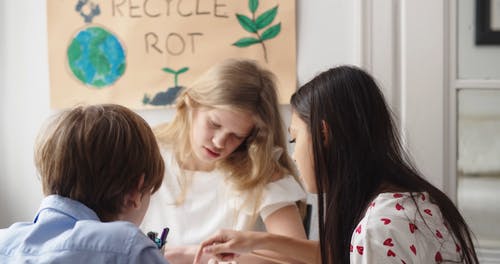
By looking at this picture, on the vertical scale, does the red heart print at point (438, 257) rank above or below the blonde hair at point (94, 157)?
below

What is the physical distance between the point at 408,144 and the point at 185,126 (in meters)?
0.60

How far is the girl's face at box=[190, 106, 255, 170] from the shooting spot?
1644 millimetres

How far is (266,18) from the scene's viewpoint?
1.88 metres

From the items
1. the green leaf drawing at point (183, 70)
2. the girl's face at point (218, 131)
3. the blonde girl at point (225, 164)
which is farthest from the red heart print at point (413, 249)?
the green leaf drawing at point (183, 70)

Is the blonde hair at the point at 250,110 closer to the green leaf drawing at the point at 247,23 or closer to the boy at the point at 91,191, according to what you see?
the green leaf drawing at the point at 247,23

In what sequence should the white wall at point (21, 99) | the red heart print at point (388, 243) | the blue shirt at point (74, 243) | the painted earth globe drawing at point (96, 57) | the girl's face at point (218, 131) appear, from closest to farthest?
1. the blue shirt at point (74, 243)
2. the red heart print at point (388, 243)
3. the girl's face at point (218, 131)
4. the painted earth globe drawing at point (96, 57)
5. the white wall at point (21, 99)

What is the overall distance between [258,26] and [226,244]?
743 mm

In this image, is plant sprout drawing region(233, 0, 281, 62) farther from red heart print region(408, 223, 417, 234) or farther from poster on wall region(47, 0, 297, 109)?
red heart print region(408, 223, 417, 234)

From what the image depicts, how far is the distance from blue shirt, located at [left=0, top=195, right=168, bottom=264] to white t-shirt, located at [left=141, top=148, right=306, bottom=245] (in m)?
0.76

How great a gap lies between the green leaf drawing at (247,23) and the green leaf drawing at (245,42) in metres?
0.03

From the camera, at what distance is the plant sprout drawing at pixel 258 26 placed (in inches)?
73.8

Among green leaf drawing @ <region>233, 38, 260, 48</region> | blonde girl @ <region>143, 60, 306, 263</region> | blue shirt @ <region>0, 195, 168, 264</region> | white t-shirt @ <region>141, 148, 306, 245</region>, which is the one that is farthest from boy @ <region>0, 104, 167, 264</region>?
green leaf drawing @ <region>233, 38, 260, 48</region>

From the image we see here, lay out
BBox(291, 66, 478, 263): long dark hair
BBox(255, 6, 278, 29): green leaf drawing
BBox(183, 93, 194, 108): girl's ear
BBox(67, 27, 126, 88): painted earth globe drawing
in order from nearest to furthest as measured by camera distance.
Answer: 1. BBox(291, 66, 478, 263): long dark hair
2. BBox(183, 93, 194, 108): girl's ear
3. BBox(255, 6, 278, 29): green leaf drawing
4. BBox(67, 27, 126, 88): painted earth globe drawing

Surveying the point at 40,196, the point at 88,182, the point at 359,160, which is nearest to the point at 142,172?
the point at 88,182
